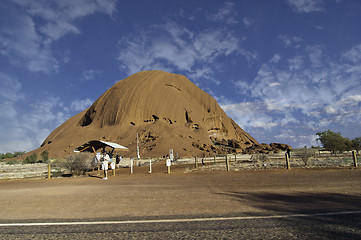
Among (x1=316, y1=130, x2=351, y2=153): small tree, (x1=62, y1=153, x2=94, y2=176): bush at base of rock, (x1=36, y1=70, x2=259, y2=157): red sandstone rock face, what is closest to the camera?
(x1=62, y1=153, x2=94, y2=176): bush at base of rock

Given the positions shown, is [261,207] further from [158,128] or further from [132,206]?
[158,128]

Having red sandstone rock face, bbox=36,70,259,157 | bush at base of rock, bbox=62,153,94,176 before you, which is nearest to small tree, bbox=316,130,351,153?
red sandstone rock face, bbox=36,70,259,157

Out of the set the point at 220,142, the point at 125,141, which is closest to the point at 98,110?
the point at 125,141

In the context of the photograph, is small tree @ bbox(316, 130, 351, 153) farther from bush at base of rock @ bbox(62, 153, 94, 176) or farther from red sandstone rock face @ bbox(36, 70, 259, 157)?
bush at base of rock @ bbox(62, 153, 94, 176)

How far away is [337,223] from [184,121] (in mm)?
71554

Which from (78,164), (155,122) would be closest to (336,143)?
(78,164)

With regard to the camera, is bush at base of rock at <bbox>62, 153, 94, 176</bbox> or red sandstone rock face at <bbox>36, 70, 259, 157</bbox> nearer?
bush at base of rock at <bbox>62, 153, 94, 176</bbox>

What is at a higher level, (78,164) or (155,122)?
(155,122)

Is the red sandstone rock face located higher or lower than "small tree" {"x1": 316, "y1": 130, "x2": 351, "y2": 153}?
higher

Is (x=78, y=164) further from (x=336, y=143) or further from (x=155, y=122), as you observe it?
(x=155, y=122)

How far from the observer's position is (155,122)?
70812 millimetres

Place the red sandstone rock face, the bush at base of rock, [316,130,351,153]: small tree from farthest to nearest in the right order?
the red sandstone rock face
[316,130,351,153]: small tree
the bush at base of rock

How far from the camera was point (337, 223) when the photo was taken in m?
4.16

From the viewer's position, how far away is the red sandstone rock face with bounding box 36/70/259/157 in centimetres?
6275
